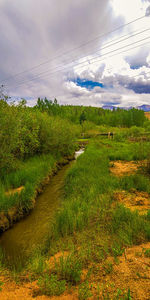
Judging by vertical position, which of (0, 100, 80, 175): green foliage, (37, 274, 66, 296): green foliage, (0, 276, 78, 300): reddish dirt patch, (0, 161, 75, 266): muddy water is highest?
(0, 100, 80, 175): green foliage

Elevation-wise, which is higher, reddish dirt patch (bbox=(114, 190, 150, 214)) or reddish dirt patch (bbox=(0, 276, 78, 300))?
reddish dirt patch (bbox=(114, 190, 150, 214))

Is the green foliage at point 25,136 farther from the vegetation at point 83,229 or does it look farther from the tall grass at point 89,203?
the tall grass at point 89,203

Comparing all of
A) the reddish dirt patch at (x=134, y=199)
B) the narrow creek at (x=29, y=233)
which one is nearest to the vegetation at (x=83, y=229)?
the reddish dirt patch at (x=134, y=199)

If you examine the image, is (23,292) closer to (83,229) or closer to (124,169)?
(83,229)

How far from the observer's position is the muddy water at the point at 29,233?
415cm

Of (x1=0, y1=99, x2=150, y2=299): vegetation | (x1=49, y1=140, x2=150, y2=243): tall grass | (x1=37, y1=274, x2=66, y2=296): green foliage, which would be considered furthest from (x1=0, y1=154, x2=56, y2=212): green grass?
(x1=37, y1=274, x2=66, y2=296): green foliage

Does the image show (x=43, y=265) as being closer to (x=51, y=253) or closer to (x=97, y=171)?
(x=51, y=253)

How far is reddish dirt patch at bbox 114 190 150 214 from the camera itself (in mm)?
4738

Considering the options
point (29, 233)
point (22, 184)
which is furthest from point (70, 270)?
point (22, 184)

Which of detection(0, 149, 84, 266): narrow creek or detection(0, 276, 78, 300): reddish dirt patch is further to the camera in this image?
detection(0, 149, 84, 266): narrow creek

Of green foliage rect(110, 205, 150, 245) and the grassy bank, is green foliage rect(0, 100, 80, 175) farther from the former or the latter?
green foliage rect(110, 205, 150, 245)

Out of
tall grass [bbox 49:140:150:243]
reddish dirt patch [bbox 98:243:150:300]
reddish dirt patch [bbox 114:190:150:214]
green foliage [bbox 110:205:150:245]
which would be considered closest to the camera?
reddish dirt patch [bbox 98:243:150:300]

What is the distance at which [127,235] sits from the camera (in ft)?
10.6

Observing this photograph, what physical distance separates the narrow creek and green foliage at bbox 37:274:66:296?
3.44 ft
